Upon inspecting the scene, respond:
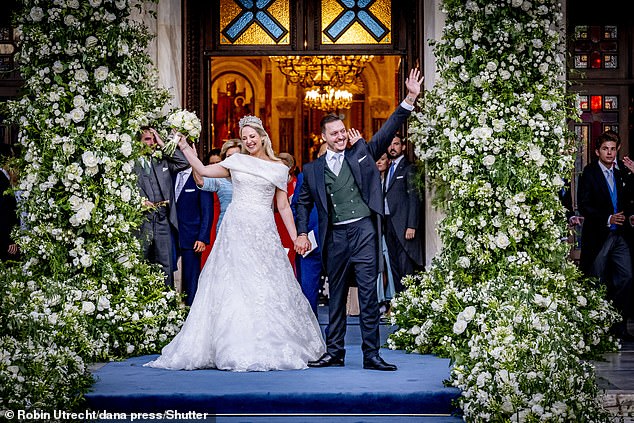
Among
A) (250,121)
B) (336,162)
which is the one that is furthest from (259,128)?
(336,162)

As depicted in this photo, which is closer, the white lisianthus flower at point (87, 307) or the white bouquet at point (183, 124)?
the white bouquet at point (183, 124)

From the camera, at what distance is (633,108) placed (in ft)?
44.8

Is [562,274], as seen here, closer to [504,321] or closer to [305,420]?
[504,321]

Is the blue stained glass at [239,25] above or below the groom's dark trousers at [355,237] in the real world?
above

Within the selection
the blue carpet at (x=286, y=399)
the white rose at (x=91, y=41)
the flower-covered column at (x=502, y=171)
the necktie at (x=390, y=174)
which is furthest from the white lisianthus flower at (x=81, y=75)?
the necktie at (x=390, y=174)

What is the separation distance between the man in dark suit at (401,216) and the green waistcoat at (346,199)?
3.39 metres

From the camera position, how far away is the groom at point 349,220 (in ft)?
29.0

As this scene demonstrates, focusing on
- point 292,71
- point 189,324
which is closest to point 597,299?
point 189,324

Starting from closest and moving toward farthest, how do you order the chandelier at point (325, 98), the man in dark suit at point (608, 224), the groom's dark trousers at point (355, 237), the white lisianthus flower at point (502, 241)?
the groom's dark trousers at point (355, 237) → the white lisianthus flower at point (502, 241) → the man in dark suit at point (608, 224) → the chandelier at point (325, 98)

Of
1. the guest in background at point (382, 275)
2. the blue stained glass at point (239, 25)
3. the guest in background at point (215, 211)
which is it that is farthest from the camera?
the blue stained glass at point (239, 25)

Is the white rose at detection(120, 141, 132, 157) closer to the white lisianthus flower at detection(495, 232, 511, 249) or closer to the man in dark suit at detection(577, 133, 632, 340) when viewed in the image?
the white lisianthus flower at detection(495, 232, 511, 249)

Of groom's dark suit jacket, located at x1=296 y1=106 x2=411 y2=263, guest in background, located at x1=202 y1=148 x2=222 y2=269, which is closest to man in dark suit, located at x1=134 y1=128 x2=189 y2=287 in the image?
guest in background, located at x1=202 y1=148 x2=222 y2=269

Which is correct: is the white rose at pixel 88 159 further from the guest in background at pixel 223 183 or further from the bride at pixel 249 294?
the guest in background at pixel 223 183

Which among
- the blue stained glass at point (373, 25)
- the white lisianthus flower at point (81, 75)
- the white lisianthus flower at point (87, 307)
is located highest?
the blue stained glass at point (373, 25)
